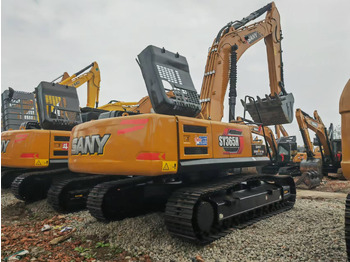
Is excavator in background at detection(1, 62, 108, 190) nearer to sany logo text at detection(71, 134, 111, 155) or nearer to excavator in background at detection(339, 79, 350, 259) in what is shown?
sany logo text at detection(71, 134, 111, 155)

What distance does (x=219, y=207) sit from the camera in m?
3.85

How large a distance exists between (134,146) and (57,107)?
4.13 metres

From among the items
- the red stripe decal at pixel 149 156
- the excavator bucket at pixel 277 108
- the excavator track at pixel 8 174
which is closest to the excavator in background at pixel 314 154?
the excavator bucket at pixel 277 108

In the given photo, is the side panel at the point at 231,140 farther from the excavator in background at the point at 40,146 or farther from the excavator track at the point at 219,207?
the excavator in background at the point at 40,146

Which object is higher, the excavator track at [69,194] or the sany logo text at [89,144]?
the sany logo text at [89,144]

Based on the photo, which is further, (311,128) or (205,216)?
(311,128)

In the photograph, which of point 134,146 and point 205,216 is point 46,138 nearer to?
point 134,146

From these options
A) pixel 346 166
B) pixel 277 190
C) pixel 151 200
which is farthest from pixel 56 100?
pixel 346 166

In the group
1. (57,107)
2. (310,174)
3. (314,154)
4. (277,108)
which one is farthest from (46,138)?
(314,154)

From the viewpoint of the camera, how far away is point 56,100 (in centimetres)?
691

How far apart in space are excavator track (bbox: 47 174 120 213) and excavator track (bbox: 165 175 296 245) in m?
2.70

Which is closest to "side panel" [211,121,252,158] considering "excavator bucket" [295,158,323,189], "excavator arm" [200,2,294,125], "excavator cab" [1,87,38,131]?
"excavator arm" [200,2,294,125]

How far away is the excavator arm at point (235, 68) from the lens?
743 cm

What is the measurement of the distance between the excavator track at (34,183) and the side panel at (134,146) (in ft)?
9.54
